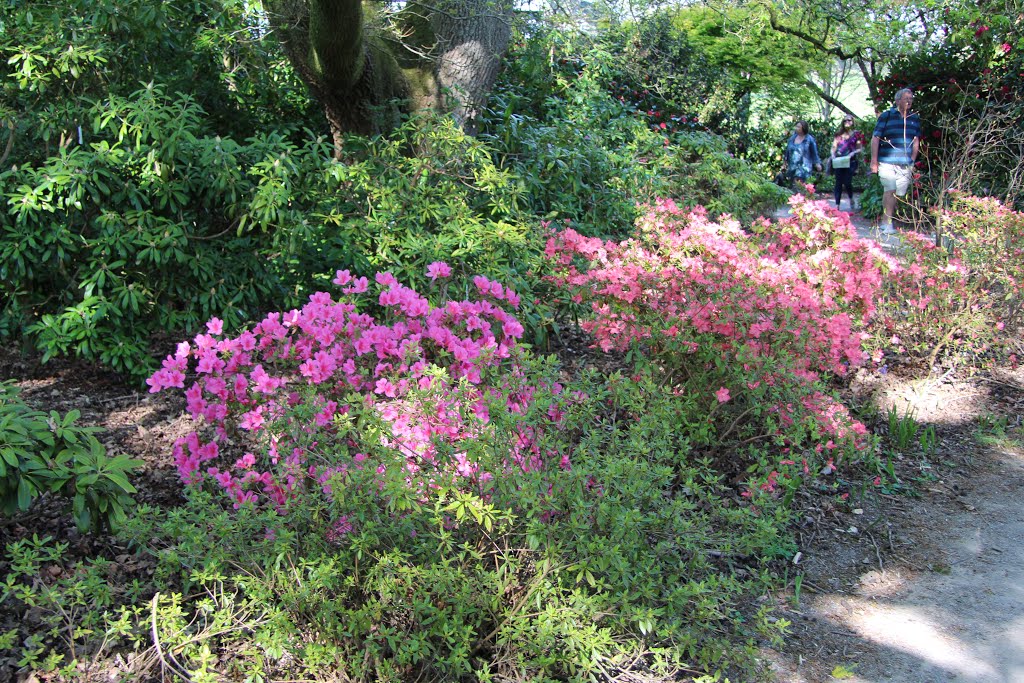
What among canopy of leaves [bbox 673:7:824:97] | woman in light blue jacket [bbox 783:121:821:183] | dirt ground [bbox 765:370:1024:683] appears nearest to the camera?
dirt ground [bbox 765:370:1024:683]

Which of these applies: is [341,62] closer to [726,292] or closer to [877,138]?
[726,292]

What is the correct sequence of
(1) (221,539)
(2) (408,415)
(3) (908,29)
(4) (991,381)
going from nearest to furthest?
1. (1) (221,539)
2. (2) (408,415)
3. (4) (991,381)
4. (3) (908,29)

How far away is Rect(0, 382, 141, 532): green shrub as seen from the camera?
237cm

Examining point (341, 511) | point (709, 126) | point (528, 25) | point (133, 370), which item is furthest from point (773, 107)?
point (341, 511)

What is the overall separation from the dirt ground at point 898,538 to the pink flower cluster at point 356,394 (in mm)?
759

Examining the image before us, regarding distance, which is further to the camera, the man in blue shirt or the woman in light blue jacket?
the woman in light blue jacket

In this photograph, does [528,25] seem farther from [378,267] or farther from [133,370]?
[133,370]

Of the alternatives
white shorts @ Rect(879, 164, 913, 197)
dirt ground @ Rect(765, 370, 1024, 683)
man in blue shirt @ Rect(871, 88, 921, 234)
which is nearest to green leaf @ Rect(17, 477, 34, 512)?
dirt ground @ Rect(765, 370, 1024, 683)

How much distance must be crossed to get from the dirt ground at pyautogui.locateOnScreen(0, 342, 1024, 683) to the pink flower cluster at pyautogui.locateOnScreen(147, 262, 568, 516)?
759 millimetres

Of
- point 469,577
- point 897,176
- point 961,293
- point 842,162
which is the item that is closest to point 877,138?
point 897,176

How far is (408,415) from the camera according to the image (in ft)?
8.56

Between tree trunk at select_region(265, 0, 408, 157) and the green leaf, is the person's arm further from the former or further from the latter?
the green leaf

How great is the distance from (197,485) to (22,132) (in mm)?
2896

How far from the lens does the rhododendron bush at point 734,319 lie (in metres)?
3.67
